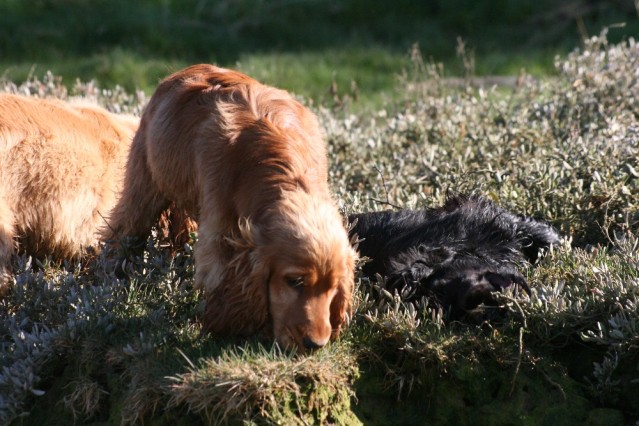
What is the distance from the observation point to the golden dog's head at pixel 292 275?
438 cm

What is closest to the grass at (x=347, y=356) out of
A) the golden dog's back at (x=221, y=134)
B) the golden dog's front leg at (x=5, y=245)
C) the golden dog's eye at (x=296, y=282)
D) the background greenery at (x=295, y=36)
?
the golden dog's front leg at (x=5, y=245)

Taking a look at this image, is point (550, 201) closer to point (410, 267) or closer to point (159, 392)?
point (410, 267)

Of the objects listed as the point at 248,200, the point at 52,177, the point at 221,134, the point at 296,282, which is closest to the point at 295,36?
the point at 52,177

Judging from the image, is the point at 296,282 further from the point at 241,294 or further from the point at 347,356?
the point at 347,356

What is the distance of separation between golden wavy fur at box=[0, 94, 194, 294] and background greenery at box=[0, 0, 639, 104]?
478 centimetres

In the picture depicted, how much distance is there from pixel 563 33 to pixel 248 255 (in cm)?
1021

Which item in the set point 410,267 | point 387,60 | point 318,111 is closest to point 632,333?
point 410,267

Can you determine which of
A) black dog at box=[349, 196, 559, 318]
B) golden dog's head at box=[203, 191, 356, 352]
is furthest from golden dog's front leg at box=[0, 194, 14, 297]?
black dog at box=[349, 196, 559, 318]

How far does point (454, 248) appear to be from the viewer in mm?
5609

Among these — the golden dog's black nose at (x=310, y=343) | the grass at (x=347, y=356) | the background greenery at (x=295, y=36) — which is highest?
the background greenery at (x=295, y=36)

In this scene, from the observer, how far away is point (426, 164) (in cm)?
719

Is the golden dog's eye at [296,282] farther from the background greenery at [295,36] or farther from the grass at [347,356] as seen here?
the background greenery at [295,36]

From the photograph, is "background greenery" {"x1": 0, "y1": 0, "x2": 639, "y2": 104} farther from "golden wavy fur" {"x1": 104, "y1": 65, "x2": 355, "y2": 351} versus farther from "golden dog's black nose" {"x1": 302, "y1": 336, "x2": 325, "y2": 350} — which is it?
"golden dog's black nose" {"x1": 302, "y1": 336, "x2": 325, "y2": 350}

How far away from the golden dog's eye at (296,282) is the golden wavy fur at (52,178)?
1.90 meters
